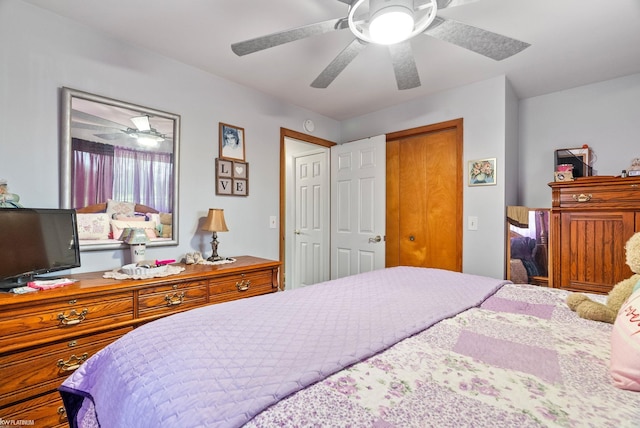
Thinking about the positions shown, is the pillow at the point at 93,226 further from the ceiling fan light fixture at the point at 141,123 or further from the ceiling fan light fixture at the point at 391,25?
the ceiling fan light fixture at the point at 391,25

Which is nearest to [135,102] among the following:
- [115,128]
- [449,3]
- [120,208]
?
[115,128]

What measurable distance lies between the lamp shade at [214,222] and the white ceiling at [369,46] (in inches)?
47.6

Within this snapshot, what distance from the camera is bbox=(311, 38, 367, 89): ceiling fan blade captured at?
5.12 feet

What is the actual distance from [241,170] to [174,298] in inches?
51.4

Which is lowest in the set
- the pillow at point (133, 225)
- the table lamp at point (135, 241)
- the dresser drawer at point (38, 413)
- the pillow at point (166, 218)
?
the dresser drawer at point (38, 413)

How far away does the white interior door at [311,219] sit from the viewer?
12.4 ft

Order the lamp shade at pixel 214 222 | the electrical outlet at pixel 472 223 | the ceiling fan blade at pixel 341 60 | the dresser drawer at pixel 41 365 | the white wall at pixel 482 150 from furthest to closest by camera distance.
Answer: the electrical outlet at pixel 472 223 → the white wall at pixel 482 150 → the lamp shade at pixel 214 222 → the ceiling fan blade at pixel 341 60 → the dresser drawer at pixel 41 365

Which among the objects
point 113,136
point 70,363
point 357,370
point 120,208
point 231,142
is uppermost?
point 231,142

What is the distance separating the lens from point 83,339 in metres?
1.54

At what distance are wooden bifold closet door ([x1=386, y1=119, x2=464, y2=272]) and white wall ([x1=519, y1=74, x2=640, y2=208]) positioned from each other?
785mm

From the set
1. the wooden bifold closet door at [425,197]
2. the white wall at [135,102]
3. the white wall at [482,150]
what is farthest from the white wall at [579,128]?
the white wall at [135,102]

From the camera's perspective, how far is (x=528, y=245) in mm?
Result: 2484

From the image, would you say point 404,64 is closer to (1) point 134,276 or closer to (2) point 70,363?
(1) point 134,276

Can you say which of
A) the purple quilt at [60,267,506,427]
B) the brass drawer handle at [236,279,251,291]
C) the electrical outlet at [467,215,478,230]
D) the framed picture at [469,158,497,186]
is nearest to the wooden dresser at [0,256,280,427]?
the brass drawer handle at [236,279,251,291]
